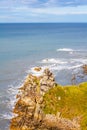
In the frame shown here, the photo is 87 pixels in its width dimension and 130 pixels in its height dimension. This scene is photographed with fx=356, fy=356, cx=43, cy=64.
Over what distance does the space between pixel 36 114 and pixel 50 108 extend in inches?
106

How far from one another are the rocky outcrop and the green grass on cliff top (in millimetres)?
953

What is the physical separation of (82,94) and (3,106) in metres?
16.5

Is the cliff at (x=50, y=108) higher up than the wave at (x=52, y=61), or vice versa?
the wave at (x=52, y=61)

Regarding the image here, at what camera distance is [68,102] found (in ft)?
196

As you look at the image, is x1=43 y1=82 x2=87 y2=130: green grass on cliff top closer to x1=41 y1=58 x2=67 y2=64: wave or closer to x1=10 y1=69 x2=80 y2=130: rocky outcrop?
x1=10 y1=69 x2=80 y2=130: rocky outcrop

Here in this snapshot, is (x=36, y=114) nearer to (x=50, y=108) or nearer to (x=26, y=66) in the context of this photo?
(x=50, y=108)

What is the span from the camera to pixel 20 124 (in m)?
57.0

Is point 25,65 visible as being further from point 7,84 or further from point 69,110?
point 69,110

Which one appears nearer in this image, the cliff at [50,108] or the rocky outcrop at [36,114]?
the rocky outcrop at [36,114]

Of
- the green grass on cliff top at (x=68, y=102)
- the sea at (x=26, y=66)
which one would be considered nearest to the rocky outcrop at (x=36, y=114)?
the green grass on cliff top at (x=68, y=102)

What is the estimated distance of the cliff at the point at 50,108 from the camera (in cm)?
5516

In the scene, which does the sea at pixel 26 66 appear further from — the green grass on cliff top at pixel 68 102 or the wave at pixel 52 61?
the green grass on cliff top at pixel 68 102

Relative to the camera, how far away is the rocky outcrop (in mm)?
54875

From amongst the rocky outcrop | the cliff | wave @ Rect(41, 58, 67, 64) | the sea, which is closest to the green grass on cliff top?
the cliff
